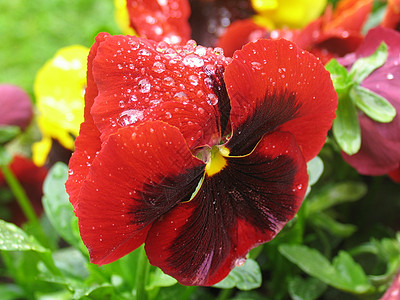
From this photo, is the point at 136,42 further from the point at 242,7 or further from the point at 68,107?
the point at 242,7

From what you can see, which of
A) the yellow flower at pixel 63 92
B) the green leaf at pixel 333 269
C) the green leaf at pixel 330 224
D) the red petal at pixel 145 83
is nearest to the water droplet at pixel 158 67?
the red petal at pixel 145 83

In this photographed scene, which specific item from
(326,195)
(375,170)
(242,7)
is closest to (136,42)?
(375,170)

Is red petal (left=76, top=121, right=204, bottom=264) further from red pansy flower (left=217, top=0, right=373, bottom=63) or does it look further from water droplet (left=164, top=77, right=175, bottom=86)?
red pansy flower (left=217, top=0, right=373, bottom=63)

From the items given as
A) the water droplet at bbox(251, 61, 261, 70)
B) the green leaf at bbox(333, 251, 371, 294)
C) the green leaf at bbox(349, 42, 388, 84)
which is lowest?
the green leaf at bbox(333, 251, 371, 294)

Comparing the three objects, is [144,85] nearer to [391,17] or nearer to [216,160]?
[216,160]

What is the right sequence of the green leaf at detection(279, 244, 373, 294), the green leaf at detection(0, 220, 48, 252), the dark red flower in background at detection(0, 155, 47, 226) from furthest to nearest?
the dark red flower in background at detection(0, 155, 47, 226) < the green leaf at detection(279, 244, 373, 294) < the green leaf at detection(0, 220, 48, 252)

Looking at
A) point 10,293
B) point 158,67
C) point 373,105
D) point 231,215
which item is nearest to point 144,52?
point 158,67

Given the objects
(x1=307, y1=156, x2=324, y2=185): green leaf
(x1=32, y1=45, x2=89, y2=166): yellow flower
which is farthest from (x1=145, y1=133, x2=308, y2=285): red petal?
(x1=32, y1=45, x2=89, y2=166): yellow flower
